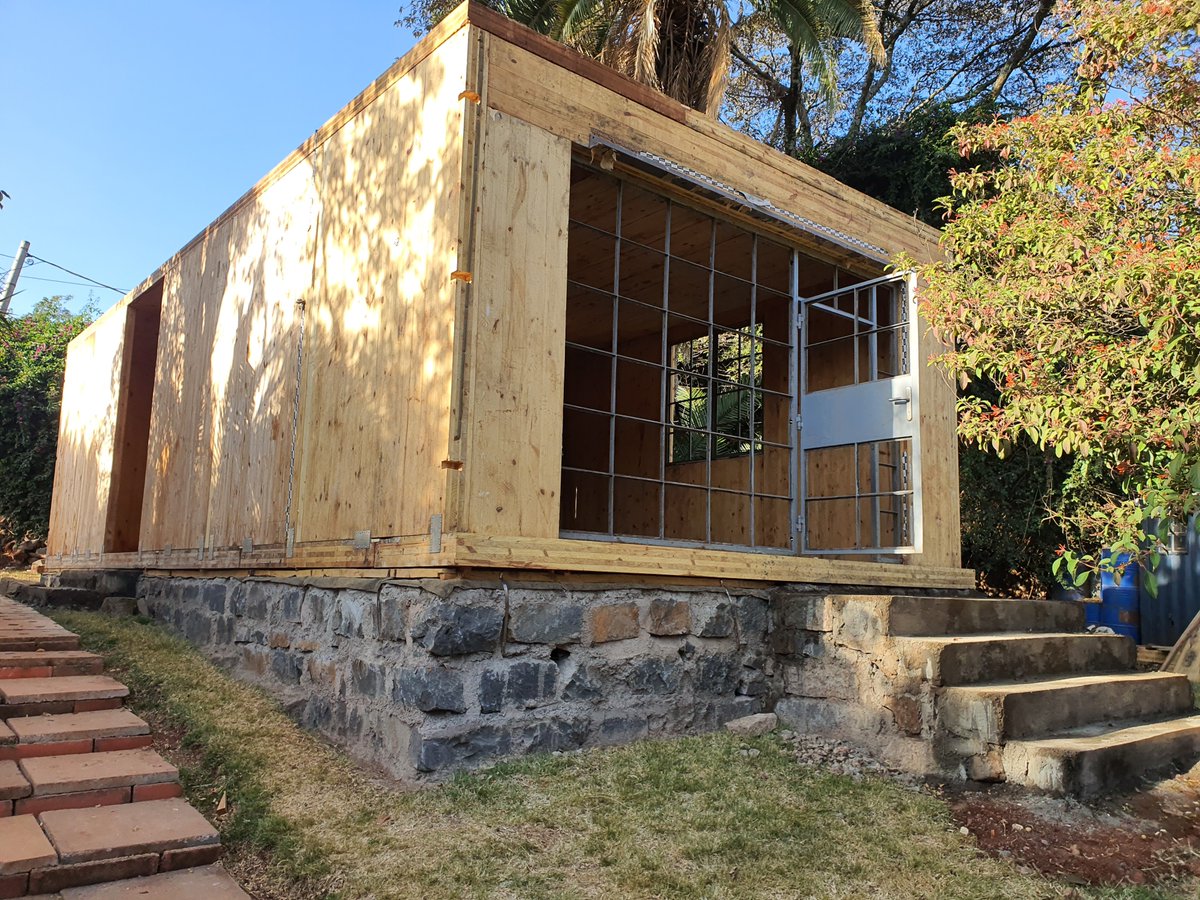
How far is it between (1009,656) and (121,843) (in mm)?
4008

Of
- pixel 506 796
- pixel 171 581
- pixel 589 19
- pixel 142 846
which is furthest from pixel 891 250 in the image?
pixel 589 19

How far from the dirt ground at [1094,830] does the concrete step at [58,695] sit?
155 inches

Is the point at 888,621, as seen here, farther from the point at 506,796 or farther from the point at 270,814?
the point at 270,814

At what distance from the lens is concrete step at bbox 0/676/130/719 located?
4152 mm

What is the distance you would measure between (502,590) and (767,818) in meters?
1.50

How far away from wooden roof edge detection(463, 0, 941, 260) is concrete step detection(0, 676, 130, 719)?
148 inches

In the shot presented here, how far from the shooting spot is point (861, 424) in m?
6.41

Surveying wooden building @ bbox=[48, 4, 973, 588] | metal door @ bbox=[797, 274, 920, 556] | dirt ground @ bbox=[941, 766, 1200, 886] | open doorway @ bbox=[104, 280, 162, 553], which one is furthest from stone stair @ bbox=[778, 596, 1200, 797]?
open doorway @ bbox=[104, 280, 162, 553]

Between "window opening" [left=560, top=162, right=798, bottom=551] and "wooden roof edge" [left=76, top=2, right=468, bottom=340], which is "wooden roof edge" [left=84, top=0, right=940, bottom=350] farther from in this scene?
"window opening" [left=560, top=162, right=798, bottom=551]

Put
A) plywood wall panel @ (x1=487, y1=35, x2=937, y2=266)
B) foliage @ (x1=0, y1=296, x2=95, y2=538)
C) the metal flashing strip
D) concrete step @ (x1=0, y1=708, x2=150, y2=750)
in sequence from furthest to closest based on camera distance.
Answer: foliage @ (x1=0, y1=296, x2=95, y2=538)
the metal flashing strip
plywood wall panel @ (x1=487, y1=35, x2=937, y2=266)
concrete step @ (x1=0, y1=708, x2=150, y2=750)

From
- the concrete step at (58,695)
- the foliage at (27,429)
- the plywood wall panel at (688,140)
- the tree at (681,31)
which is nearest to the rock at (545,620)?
the concrete step at (58,695)

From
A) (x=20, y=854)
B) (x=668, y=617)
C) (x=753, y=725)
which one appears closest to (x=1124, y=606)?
(x=753, y=725)

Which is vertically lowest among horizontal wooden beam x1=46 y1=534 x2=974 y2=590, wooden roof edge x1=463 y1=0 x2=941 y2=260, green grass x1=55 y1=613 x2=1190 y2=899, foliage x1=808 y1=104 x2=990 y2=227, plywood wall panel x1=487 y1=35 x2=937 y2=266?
green grass x1=55 y1=613 x2=1190 y2=899

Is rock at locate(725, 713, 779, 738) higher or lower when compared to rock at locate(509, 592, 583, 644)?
lower
